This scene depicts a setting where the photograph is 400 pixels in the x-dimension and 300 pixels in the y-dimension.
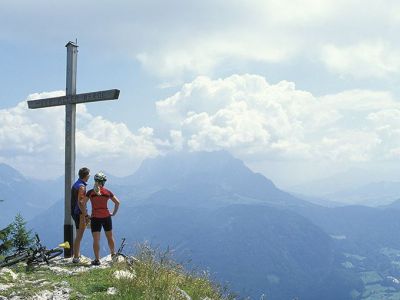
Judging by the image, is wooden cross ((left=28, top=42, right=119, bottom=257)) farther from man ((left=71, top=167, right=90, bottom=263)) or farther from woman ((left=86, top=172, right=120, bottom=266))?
woman ((left=86, top=172, right=120, bottom=266))

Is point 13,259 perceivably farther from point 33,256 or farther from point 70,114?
point 70,114

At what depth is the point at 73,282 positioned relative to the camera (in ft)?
31.0

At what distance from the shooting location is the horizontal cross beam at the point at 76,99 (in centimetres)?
1305

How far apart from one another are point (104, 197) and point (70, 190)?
2489mm

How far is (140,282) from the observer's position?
8.62 meters

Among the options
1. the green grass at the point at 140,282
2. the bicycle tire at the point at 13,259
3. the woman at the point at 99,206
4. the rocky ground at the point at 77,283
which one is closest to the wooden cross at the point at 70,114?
the bicycle tire at the point at 13,259

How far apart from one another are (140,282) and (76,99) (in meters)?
7.30

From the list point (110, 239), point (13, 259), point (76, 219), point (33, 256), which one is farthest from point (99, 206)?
point (13, 259)

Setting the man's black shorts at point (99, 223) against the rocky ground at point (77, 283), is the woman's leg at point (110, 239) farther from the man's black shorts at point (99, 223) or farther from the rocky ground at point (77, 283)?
the rocky ground at point (77, 283)

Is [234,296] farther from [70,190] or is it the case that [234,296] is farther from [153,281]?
[70,190]

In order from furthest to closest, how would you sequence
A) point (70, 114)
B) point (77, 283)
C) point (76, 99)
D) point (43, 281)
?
1. point (70, 114)
2. point (76, 99)
3. point (43, 281)
4. point (77, 283)

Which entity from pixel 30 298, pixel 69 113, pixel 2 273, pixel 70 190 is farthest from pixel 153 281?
pixel 69 113

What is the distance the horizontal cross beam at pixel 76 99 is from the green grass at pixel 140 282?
4.97 metres

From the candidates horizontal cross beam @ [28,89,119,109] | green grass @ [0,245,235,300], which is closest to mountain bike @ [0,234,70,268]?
green grass @ [0,245,235,300]
